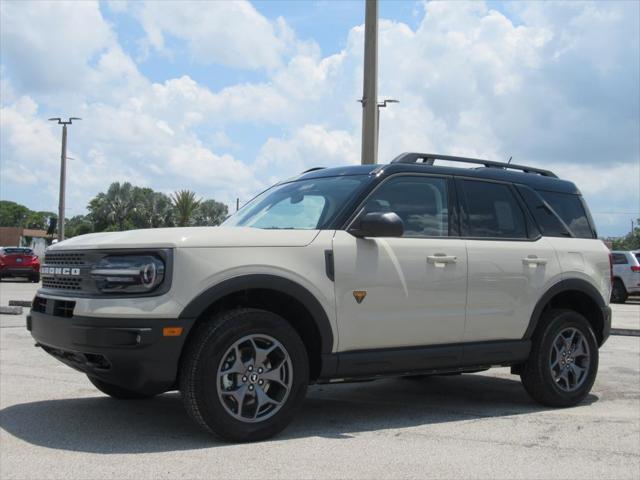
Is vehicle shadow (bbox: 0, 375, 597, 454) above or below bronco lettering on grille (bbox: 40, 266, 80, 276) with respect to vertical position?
below

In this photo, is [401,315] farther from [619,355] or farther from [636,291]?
[636,291]

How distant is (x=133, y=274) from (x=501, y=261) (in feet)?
9.28

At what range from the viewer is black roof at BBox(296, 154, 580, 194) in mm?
5629

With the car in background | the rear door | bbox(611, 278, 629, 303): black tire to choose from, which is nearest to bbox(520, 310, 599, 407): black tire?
the rear door

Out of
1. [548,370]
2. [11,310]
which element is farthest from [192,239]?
[11,310]

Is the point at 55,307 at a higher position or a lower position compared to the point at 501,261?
lower

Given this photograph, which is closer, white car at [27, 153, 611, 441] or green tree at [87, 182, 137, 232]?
white car at [27, 153, 611, 441]

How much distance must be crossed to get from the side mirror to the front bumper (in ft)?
4.36

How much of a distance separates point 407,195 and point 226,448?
225 centimetres

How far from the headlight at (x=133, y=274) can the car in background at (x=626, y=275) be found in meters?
19.9

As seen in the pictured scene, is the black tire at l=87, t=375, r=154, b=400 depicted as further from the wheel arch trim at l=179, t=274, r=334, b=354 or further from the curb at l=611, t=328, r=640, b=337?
the curb at l=611, t=328, r=640, b=337

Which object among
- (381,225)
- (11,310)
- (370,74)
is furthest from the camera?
(11,310)

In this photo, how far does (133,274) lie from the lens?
4.45m

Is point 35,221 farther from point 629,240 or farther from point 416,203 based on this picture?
point 416,203
